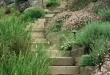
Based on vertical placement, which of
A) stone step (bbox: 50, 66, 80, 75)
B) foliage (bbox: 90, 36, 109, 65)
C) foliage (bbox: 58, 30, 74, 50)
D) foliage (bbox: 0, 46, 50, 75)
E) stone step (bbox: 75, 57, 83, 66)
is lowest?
stone step (bbox: 50, 66, 80, 75)

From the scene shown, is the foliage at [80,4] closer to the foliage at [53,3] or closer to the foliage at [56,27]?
the foliage at [53,3]

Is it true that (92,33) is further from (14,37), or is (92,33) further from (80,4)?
(80,4)

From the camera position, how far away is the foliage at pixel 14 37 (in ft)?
A: 22.5

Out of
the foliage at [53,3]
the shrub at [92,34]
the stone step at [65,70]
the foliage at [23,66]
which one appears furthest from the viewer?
the foliage at [53,3]

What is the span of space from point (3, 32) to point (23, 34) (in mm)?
357

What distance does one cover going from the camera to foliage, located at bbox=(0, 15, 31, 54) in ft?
22.5

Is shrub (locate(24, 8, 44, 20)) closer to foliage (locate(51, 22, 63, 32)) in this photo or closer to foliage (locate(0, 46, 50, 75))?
foliage (locate(51, 22, 63, 32))

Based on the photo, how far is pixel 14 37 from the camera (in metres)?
6.98

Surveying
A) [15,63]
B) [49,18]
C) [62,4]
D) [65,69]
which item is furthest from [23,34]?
[62,4]

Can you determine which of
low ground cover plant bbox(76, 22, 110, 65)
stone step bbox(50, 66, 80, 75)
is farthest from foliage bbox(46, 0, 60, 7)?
stone step bbox(50, 66, 80, 75)

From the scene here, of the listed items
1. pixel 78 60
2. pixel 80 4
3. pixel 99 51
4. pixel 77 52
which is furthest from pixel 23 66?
pixel 80 4

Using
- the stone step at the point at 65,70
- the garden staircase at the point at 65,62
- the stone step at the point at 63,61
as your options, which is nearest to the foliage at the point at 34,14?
the garden staircase at the point at 65,62

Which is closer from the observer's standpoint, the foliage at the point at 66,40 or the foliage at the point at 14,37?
the foliage at the point at 14,37

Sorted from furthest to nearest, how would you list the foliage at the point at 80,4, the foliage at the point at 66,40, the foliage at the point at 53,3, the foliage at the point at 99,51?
the foliage at the point at 53,3 < the foliage at the point at 80,4 < the foliage at the point at 66,40 < the foliage at the point at 99,51
